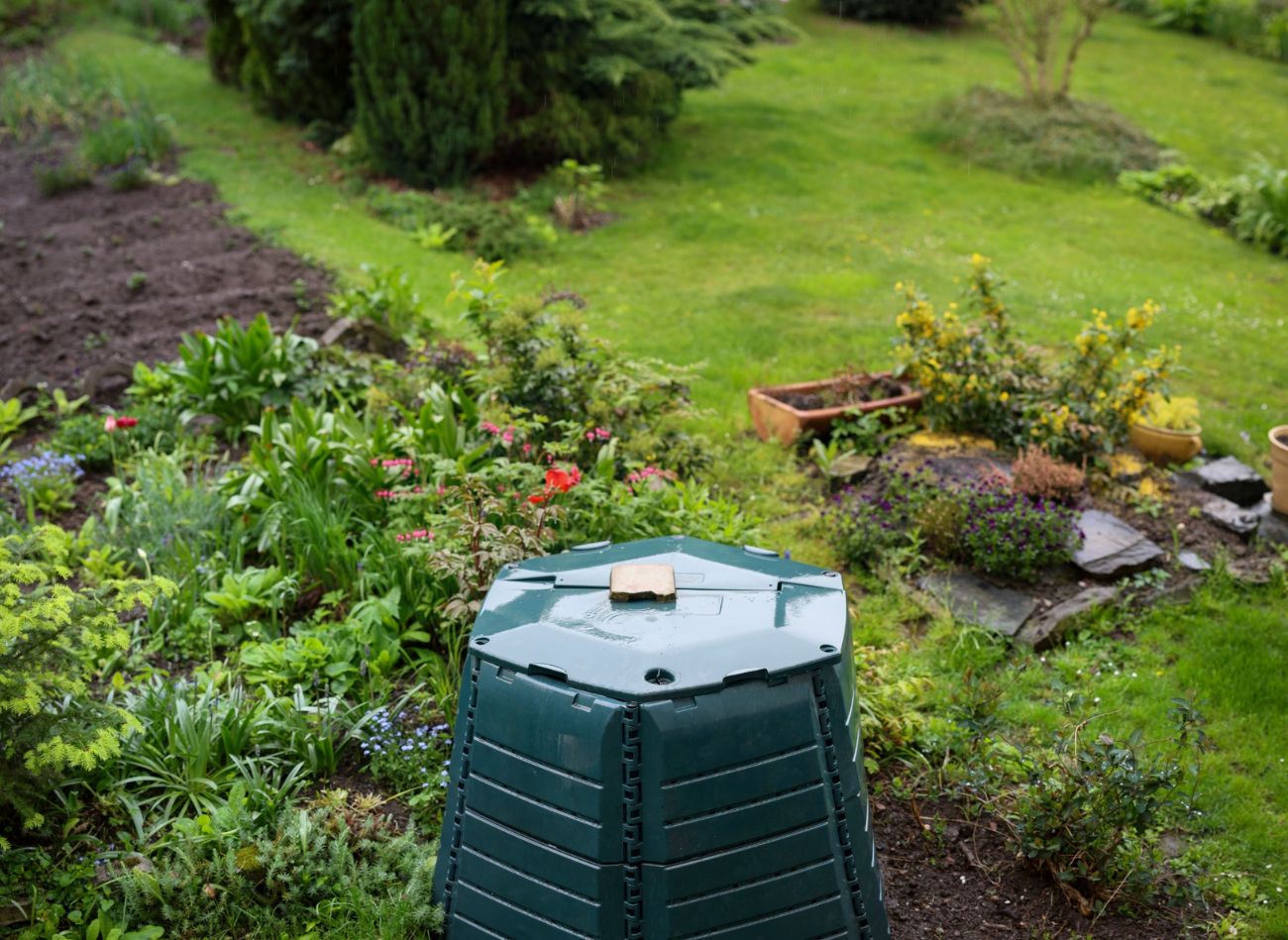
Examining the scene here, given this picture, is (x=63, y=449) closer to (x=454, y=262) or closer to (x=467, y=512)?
(x=467, y=512)

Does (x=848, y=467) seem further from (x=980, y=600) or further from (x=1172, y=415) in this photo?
(x=1172, y=415)

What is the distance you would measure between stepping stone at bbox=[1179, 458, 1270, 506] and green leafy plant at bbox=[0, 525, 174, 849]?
557 centimetres

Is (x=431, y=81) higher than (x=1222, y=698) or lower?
higher

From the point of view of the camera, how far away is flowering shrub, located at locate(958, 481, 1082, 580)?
525 cm

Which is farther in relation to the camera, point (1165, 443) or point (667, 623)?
point (1165, 443)

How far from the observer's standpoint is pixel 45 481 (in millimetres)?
5707

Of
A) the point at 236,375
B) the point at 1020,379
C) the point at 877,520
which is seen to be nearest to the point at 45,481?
the point at 236,375

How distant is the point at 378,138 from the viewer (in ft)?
36.4

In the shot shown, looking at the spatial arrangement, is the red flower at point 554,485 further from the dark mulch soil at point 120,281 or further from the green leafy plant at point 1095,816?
the dark mulch soil at point 120,281

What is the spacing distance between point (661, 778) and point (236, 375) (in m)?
4.70

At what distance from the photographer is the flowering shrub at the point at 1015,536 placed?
525 cm

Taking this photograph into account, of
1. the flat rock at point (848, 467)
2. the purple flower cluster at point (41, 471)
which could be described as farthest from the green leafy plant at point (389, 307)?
the flat rock at point (848, 467)

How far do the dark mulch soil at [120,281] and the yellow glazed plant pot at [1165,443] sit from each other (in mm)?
5393

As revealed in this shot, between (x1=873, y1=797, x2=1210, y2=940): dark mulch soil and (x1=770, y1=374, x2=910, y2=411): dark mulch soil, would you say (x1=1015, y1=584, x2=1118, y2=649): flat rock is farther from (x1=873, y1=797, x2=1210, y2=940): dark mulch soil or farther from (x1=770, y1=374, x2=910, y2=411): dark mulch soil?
(x1=770, y1=374, x2=910, y2=411): dark mulch soil
